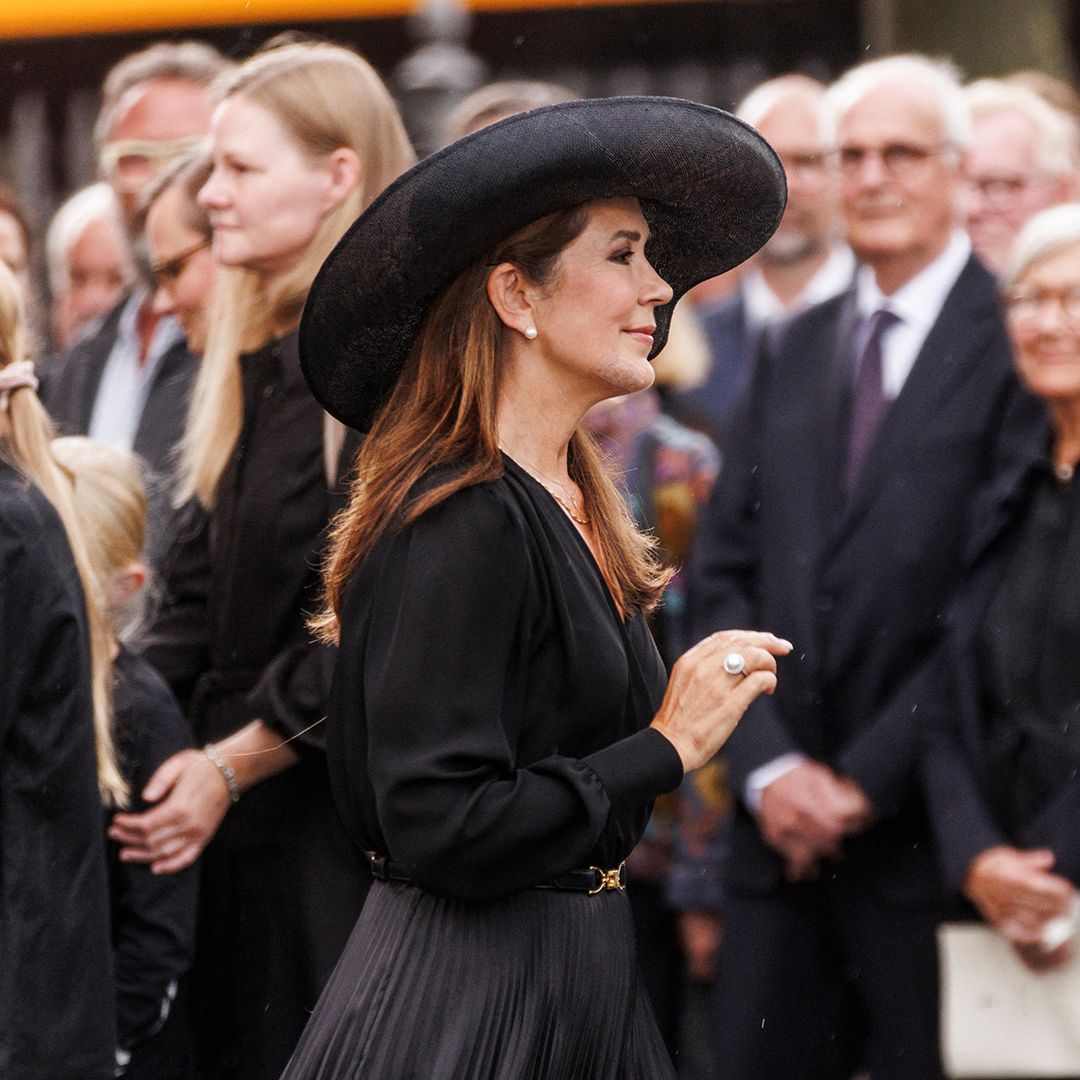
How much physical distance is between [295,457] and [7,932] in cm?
107

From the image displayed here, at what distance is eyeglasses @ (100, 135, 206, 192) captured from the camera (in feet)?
18.1

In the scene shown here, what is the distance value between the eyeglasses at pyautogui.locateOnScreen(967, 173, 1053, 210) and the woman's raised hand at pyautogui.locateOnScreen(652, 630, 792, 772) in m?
3.07

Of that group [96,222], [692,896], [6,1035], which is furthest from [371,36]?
[6,1035]

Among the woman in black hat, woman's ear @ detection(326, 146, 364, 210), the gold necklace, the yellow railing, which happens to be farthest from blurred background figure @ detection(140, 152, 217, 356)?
the yellow railing

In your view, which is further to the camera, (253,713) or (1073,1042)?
(1073,1042)

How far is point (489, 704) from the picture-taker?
2.79m

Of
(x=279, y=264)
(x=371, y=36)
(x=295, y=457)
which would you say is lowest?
(x=295, y=457)

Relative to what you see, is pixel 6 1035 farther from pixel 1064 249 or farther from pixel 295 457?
pixel 1064 249

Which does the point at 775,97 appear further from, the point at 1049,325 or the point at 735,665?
the point at 735,665

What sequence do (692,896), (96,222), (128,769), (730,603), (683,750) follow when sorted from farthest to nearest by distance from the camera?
(96,222)
(692,896)
(730,603)
(128,769)
(683,750)

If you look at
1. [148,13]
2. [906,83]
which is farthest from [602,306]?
[148,13]

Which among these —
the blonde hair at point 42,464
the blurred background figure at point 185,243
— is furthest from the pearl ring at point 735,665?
the blurred background figure at point 185,243

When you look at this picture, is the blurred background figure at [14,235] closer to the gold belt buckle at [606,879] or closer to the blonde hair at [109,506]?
the blonde hair at [109,506]

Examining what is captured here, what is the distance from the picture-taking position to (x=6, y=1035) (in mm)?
3420
